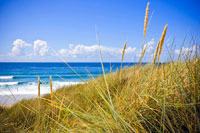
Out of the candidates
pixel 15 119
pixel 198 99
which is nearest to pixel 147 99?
pixel 198 99

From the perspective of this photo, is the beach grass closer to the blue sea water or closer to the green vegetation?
the green vegetation

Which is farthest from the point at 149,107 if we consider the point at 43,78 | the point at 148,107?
the point at 43,78

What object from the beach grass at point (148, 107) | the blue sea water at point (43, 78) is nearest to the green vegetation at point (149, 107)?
the beach grass at point (148, 107)

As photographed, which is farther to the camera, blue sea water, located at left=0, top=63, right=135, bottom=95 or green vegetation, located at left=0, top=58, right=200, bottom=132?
blue sea water, located at left=0, top=63, right=135, bottom=95

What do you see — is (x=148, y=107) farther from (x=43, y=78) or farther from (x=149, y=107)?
(x=43, y=78)

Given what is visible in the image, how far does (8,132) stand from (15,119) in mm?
696

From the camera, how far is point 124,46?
132 centimetres

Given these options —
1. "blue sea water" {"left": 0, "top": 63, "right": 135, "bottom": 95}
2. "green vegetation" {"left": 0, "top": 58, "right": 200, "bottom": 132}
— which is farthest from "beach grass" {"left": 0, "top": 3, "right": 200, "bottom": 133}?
"blue sea water" {"left": 0, "top": 63, "right": 135, "bottom": 95}

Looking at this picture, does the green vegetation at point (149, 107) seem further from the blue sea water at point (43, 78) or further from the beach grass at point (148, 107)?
the blue sea water at point (43, 78)

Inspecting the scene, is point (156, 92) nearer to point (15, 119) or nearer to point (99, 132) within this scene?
point (99, 132)

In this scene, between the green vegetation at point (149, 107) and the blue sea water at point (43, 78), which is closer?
the green vegetation at point (149, 107)

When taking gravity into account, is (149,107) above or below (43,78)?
above

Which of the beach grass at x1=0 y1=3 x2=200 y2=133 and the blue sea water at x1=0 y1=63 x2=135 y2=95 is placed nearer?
the beach grass at x1=0 y1=3 x2=200 y2=133

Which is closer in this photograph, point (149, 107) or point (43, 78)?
point (149, 107)
